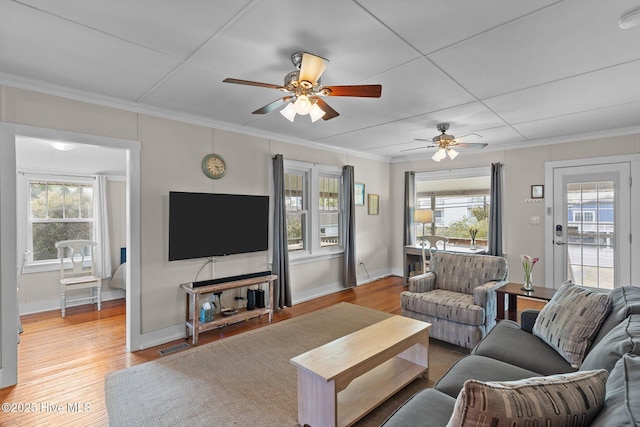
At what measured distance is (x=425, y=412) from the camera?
141cm

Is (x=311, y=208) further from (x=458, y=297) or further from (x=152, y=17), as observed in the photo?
(x=152, y=17)

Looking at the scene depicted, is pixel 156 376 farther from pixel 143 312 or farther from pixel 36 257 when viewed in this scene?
pixel 36 257

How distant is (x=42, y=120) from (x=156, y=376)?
2.42 metres

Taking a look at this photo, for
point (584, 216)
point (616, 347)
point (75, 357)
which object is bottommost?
point (75, 357)

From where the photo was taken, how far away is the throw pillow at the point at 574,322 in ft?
6.16

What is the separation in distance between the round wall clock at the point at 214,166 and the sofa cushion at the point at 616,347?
3.67 metres

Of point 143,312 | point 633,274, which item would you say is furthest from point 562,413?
point 633,274

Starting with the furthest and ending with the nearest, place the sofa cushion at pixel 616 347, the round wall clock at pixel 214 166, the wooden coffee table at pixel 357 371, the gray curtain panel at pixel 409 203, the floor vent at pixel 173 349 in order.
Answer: the gray curtain panel at pixel 409 203 → the round wall clock at pixel 214 166 → the floor vent at pixel 173 349 → the wooden coffee table at pixel 357 371 → the sofa cushion at pixel 616 347

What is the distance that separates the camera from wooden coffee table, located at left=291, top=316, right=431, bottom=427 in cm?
189

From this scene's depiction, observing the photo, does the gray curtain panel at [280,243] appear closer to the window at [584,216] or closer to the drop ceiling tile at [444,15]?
the drop ceiling tile at [444,15]

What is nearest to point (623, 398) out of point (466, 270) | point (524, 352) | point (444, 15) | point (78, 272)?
point (524, 352)

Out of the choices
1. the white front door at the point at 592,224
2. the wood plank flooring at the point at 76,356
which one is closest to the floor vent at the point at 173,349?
the wood plank flooring at the point at 76,356

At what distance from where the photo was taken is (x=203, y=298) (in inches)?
147

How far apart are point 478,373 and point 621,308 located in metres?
0.95
